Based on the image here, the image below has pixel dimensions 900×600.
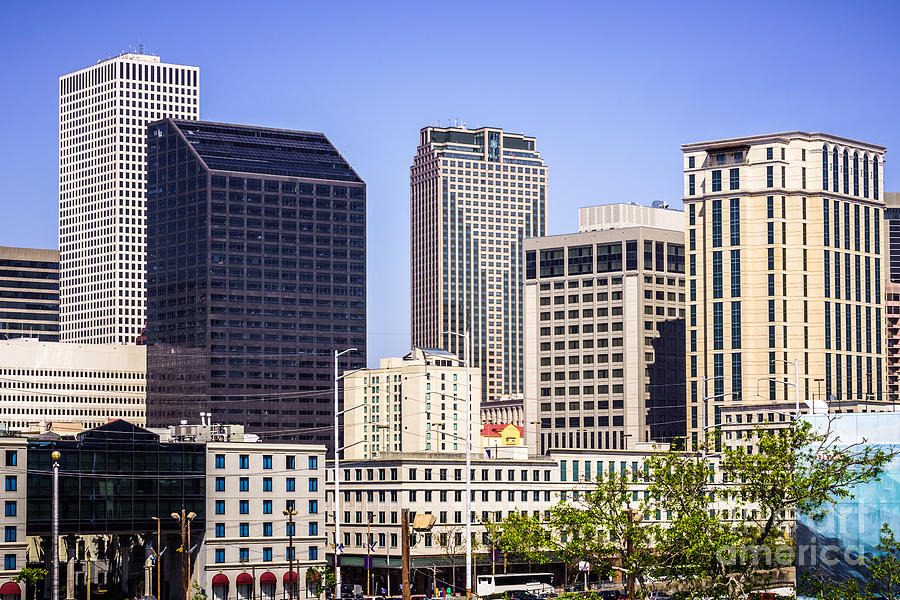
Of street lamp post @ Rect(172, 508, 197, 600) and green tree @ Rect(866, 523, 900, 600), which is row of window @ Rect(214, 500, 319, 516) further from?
green tree @ Rect(866, 523, 900, 600)

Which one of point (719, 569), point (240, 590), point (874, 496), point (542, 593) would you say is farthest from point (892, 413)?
point (240, 590)

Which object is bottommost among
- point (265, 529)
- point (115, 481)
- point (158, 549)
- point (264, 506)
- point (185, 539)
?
point (158, 549)

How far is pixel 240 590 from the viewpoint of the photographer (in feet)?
601

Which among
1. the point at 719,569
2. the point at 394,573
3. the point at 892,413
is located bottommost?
the point at 394,573

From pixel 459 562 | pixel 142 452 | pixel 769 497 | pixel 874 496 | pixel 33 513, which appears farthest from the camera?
pixel 459 562

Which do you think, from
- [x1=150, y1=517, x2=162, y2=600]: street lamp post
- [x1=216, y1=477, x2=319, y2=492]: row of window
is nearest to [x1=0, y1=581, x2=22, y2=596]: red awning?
[x1=150, y1=517, x2=162, y2=600]: street lamp post

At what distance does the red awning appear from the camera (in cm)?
16462

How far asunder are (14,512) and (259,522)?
30.8 metres

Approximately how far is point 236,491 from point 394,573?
84.3ft

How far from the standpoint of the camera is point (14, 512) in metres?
167

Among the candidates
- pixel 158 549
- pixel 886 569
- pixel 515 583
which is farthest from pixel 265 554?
pixel 886 569

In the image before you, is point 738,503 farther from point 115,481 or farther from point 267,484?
point 267,484

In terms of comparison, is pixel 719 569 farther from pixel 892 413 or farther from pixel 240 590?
pixel 240 590

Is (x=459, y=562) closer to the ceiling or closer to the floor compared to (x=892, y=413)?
closer to the floor
